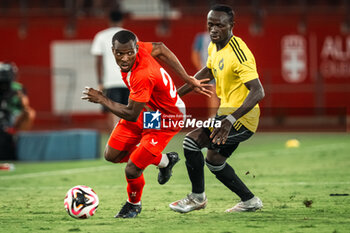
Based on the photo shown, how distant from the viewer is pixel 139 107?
6832 millimetres

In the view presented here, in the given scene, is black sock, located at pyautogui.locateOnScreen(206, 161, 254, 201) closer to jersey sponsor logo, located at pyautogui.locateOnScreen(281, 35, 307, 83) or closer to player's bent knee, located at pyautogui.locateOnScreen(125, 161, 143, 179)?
player's bent knee, located at pyautogui.locateOnScreen(125, 161, 143, 179)

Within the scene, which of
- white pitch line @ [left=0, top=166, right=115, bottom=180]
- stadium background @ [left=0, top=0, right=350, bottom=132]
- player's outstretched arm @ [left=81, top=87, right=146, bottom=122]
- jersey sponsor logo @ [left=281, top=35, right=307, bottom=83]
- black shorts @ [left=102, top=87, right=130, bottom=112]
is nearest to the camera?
player's outstretched arm @ [left=81, top=87, right=146, bottom=122]

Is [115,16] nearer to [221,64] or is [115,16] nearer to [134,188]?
[221,64]

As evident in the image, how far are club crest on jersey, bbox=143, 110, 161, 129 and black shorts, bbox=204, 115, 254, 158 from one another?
0.47 meters

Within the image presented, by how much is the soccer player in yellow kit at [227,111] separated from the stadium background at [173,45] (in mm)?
12644

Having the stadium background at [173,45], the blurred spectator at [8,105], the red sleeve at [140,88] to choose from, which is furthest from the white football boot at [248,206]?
the stadium background at [173,45]

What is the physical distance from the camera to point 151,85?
6.94m

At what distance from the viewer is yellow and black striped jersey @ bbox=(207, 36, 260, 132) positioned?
23.0 ft

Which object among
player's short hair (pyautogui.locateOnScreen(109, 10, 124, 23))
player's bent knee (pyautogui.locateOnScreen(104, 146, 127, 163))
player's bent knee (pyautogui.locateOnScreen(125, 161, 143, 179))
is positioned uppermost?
player's short hair (pyautogui.locateOnScreen(109, 10, 124, 23))

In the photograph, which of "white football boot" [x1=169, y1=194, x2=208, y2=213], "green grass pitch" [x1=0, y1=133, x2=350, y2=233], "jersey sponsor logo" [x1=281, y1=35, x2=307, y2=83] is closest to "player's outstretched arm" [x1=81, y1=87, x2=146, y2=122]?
"green grass pitch" [x1=0, y1=133, x2=350, y2=233]

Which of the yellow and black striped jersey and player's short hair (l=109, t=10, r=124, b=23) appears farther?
player's short hair (l=109, t=10, r=124, b=23)

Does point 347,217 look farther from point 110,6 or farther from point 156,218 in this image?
point 110,6

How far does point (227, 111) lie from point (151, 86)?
2.51ft

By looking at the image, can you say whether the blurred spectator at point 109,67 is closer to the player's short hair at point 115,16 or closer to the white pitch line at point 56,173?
the player's short hair at point 115,16
